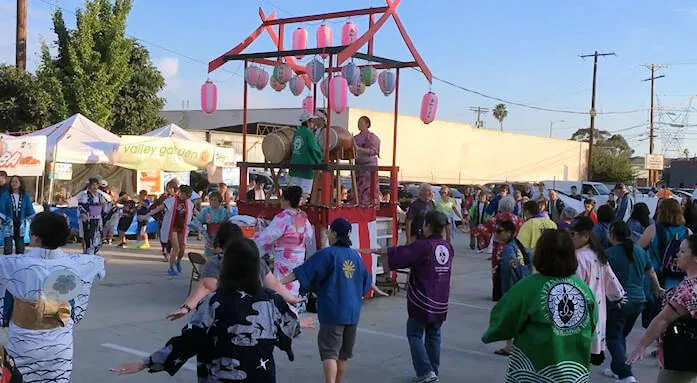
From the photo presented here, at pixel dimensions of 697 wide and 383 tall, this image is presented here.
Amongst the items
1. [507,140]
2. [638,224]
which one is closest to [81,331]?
[638,224]

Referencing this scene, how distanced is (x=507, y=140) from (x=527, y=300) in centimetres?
4718

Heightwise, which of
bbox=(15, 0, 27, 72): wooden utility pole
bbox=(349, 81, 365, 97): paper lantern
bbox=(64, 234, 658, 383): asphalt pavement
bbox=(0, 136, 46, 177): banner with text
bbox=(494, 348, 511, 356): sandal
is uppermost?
bbox=(15, 0, 27, 72): wooden utility pole

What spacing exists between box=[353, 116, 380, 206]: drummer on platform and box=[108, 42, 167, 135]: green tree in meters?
20.7

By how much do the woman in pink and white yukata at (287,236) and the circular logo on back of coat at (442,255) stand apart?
6.42 ft

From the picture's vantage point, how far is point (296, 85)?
467 inches

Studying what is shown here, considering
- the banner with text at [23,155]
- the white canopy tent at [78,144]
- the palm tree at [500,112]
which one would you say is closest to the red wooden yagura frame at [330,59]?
the banner with text at [23,155]

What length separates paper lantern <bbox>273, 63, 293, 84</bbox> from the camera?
10805 millimetres

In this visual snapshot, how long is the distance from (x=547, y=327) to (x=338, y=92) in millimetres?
6405

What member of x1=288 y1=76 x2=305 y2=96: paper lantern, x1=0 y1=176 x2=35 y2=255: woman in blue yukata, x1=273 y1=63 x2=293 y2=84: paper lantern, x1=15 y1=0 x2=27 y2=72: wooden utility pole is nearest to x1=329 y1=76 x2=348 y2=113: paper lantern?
x1=273 y1=63 x2=293 y2=84: paper lantern

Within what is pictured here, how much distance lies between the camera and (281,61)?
1131cm

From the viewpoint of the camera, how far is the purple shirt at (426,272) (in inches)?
230

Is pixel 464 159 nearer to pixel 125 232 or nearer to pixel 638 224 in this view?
pixel 125 232

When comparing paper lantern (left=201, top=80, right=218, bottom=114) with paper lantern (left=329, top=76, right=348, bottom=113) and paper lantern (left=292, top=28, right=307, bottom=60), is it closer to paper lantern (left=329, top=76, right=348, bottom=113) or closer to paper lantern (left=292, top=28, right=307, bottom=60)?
paper lantern (left=292, top=28, right=307, bottom=60)

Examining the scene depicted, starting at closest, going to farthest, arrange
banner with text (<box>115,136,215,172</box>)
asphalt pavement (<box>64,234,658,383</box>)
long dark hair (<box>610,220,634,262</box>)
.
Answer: long dark hair (<box>610,220,634,262</box>) < asphalt pavement (<box>64,234,658,383</box>) < banner with text (<box>115,136,215,172</box>)
